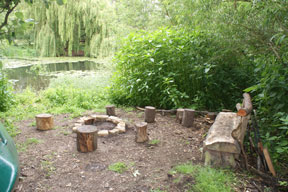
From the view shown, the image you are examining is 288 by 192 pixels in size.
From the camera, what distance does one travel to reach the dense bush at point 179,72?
374 centimetres

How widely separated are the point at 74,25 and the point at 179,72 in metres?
7.47

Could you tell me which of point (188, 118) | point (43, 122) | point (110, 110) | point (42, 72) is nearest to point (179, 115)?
point (188, 118)

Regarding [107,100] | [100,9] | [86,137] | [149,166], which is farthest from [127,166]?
[100,9]

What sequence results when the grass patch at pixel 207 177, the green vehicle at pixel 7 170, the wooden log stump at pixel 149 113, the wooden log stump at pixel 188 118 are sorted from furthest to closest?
1. the wooden log stump at pixel 149 113
2. the wooden log stump at pixel 188 118
3. the grass patch at pixel 207 177
4. the green vehicle at pixel 7 170

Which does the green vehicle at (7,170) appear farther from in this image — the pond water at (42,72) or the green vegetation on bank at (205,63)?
the pond water at (42,72)

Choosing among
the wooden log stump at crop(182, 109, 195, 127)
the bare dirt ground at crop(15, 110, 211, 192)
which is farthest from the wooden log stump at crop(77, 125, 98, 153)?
the wooden log stump at crop(182, 109, 195, 127)

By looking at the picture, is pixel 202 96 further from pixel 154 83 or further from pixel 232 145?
pixel 232 145

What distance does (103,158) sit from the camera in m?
2.46

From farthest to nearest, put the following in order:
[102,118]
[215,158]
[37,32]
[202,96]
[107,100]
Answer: [37,32] < [107,100] < [202,96] < [102,118] < [215,158]

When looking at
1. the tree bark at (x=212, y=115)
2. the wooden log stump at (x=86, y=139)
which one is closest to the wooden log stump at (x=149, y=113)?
the tree bark at (x=212, y=115)

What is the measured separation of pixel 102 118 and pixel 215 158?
2.10 m

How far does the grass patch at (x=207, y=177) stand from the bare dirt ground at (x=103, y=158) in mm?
152

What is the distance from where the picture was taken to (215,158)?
7.22 ft

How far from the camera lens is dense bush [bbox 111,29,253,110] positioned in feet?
12.3
